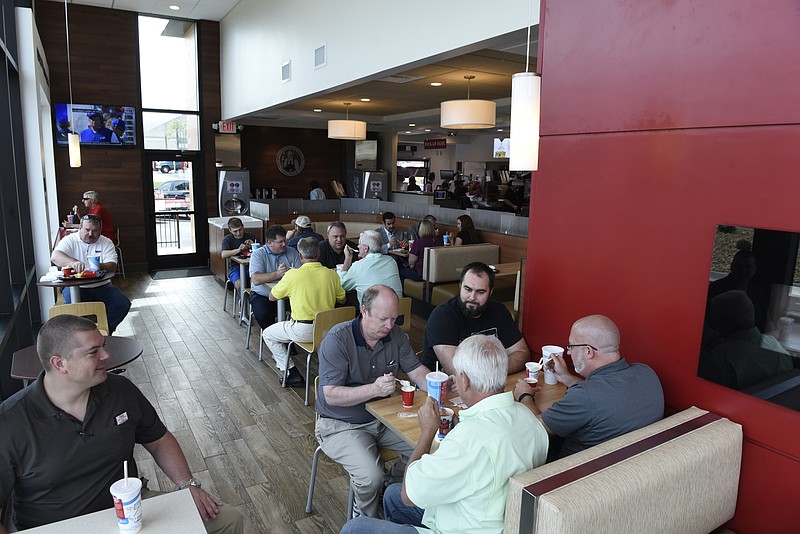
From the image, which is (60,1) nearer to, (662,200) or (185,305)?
(185,305)

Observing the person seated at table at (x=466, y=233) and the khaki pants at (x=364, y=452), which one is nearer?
the khaki pants at (x=364, y=452)

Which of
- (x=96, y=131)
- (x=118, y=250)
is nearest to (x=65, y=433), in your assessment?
(x=118, y=250)

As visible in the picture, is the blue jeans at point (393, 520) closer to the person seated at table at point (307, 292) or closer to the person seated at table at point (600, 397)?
the person seated at table at point (600, 397)

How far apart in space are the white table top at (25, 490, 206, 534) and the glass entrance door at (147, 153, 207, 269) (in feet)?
32.5

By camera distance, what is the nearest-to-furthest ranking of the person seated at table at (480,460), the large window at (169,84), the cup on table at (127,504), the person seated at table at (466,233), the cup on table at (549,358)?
the cup on table at (127,504) → the person seated at table at (480,460) → the cup on table at (549,358) → the person seated at table at (466,233) → the large window at (169,84)

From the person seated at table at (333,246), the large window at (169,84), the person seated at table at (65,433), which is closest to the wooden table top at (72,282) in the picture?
the person seated at table at (333,246)

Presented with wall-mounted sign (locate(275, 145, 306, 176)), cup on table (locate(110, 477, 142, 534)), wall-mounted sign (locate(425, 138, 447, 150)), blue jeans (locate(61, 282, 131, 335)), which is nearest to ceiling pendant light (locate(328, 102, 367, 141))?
blue jeans (locate(61, 282, 131, 335))

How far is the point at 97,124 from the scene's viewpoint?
9.98 meters

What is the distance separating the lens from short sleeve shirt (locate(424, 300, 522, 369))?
3242 mm

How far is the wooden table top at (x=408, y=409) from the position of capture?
2.38 meters

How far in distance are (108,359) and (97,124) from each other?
348 inches

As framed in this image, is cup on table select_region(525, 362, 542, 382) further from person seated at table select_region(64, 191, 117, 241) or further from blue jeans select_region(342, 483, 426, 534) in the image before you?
person seated at table select_region(64, 191, 117, 241)

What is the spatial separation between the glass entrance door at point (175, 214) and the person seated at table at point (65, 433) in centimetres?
949

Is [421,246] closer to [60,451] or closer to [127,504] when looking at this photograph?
[60,451]
